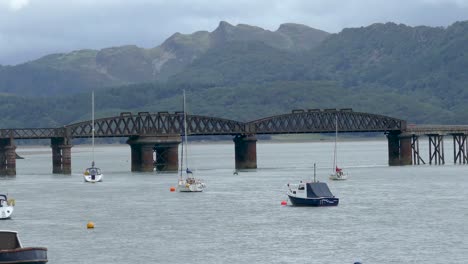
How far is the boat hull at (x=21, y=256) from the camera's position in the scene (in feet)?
260

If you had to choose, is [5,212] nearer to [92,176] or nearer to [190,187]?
[190,187]

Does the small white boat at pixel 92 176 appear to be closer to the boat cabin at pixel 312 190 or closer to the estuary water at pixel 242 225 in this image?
the estuary water at pixel 242 225

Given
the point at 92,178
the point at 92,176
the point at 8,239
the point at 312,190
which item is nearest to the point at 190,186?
the point at 312,190

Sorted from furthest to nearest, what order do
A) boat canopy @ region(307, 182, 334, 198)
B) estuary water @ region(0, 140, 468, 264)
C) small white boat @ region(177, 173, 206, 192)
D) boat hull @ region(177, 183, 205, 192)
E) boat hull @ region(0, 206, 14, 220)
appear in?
small white boat @ region(177, 173, 206, 192) < boat hull @ region(177, 183, 205, 192) < boat canopy @ region(307, 182, 334, 198) < boat hull @ region(0, 206, 14, 220) < estuary water @ region(0, 140, 468, 264)

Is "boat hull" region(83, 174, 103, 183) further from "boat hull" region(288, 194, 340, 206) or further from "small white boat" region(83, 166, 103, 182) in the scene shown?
"boat hull" region(288, 194, 340, 206)

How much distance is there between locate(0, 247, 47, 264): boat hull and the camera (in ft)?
260

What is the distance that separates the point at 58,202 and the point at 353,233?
5390 centimetres

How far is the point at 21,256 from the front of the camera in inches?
3130

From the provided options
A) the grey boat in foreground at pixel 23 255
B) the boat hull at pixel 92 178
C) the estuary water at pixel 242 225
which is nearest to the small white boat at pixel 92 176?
the boat hull at pixel 92 178

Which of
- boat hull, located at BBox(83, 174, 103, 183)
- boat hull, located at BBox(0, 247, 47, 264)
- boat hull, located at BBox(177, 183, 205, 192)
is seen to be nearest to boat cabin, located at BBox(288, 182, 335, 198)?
boat hull, located at BBox(177, 183, 205, 192)

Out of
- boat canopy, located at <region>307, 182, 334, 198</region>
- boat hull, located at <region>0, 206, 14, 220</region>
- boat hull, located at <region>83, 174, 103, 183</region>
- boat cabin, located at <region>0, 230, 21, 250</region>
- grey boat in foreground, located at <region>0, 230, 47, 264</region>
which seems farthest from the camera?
boat hull, located at <region>83, 174, 103, 183</region>

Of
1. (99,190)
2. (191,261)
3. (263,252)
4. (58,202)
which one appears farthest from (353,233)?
(99,190)

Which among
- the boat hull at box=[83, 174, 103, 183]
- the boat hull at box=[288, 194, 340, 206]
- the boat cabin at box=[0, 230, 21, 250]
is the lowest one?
the boat cabin at box=[0, 230, 21, 250]

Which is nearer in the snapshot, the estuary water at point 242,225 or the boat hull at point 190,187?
the estuary water at point 242,225
